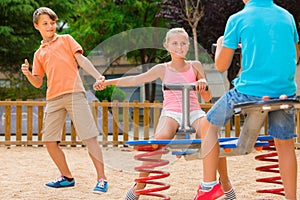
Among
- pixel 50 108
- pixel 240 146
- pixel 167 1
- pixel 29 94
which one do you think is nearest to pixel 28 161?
pixel 50 108

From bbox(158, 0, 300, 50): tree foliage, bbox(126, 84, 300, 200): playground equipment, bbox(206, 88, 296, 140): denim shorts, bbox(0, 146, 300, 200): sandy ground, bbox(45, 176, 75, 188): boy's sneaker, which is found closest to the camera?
bbox(126, 84, 300, 200): playground equipment

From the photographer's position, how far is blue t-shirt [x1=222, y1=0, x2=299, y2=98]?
11.5 feet

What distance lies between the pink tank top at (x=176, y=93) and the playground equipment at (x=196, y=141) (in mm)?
137

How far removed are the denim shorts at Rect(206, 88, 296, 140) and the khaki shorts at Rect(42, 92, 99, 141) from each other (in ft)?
6.57

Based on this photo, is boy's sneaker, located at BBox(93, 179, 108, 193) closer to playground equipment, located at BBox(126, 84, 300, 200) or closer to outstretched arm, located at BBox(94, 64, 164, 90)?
playground equipment, located at BBox(126, 84, 300, 200)

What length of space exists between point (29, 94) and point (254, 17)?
611 inches

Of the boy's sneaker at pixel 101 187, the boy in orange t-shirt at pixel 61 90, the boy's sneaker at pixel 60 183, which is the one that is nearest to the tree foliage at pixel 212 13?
the boy in orange t-shirt at pixel 61 90

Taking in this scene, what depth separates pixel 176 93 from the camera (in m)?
4.34

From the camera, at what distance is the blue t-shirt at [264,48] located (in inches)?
138

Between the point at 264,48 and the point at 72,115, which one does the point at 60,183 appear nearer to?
the point at 72,115

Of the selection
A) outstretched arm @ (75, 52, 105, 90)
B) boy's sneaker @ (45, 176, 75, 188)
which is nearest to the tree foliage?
outstretched arm @ (75, 52, 105, 90)

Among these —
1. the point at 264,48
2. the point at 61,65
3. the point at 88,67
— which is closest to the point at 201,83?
the point at 264,48

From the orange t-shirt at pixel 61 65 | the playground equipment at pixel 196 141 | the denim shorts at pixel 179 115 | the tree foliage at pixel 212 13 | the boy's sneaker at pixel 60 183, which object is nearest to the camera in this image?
the playground equipment at pixel 196 141

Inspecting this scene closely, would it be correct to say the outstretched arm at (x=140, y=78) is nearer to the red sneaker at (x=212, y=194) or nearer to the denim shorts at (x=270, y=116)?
the denim shorts at (x=270, y=116)
